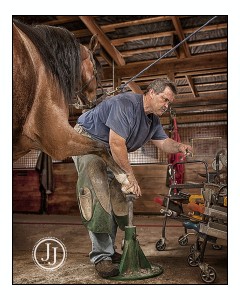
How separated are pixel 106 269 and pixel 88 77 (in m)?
0.95

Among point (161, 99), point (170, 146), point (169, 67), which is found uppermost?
point (169, 67)

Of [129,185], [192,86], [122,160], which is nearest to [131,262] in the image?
[129,185]

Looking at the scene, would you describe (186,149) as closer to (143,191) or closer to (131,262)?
(131,262)

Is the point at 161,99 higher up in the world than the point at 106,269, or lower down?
higher up

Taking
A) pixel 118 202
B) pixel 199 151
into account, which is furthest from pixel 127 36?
pixel 199 151

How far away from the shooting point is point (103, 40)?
8.39 ft

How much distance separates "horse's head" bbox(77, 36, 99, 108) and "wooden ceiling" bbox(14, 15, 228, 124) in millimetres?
561

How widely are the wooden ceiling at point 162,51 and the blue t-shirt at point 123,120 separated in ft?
2.42

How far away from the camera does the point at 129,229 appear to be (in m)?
1.38

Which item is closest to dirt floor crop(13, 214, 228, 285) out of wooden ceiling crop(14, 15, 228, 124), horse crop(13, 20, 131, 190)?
horse crop(13, 20, 131, 190)

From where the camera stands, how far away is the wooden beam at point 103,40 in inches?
85.3

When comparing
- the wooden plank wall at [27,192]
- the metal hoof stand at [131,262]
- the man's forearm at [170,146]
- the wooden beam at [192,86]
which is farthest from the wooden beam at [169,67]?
the wooden plank wall at [27,192]

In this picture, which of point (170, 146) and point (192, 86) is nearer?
point (170, 146)
